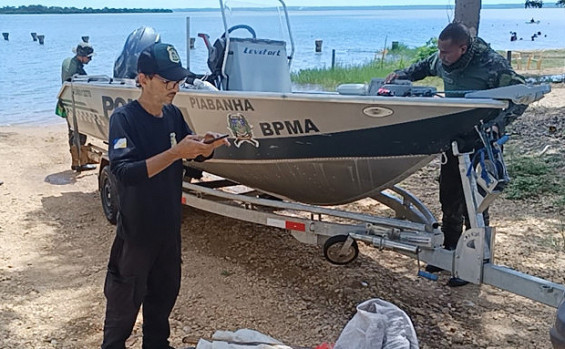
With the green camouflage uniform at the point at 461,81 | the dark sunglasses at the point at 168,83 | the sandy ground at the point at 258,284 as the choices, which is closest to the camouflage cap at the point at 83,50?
the sandy ground at the point at 258,284

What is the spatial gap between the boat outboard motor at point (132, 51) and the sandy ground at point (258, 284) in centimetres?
144

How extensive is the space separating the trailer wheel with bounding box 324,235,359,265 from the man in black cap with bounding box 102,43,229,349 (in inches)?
46.7

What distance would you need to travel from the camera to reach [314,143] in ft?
13.5

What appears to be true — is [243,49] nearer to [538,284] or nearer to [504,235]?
[504,235]

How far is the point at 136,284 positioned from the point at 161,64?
3.54 feet

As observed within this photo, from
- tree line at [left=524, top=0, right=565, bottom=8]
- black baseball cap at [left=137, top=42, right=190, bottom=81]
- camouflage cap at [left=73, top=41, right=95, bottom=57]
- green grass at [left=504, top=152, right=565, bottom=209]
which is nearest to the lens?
black baseball cap at [left=137, top=42, right=190, bottom=81]

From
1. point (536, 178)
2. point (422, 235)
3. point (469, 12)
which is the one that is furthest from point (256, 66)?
point (469, 12)

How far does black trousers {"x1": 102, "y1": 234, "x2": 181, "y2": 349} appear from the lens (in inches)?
115

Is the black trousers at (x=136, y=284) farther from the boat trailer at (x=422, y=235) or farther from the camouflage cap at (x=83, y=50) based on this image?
the camouflage cap at (x=83, y=50)

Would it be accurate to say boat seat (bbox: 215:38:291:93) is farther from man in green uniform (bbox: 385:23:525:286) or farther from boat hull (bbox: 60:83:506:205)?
man in green uniform (bbox: 385:23:525:286)

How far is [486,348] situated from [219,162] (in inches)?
98.9

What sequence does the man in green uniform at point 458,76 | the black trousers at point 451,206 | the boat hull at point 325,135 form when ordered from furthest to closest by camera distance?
the black trousers at point 451,206, the man in green uniform at point 458,76, the boat hull at point 325,135

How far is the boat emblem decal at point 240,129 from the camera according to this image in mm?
4379

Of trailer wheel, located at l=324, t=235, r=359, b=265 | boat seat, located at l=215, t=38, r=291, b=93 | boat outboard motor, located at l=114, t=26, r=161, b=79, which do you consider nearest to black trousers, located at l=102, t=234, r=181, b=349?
trailer wheel, located at l=324, t=235, r=359, b=265
